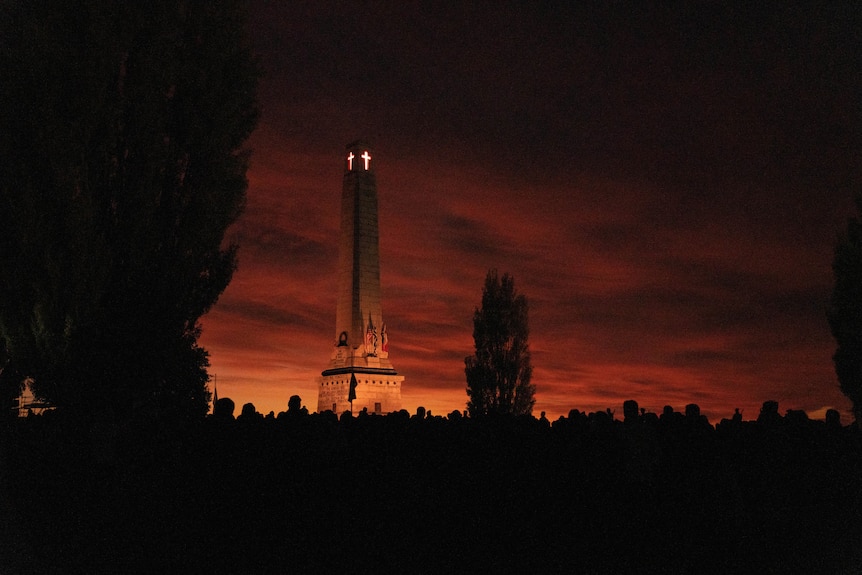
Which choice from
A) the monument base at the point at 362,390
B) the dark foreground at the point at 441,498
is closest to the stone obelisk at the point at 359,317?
the monument base at the point at 362,390

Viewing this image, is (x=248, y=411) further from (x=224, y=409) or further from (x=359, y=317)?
(x=359, y=317)

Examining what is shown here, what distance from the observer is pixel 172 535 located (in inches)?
353

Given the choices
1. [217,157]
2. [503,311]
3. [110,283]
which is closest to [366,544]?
[110,283]

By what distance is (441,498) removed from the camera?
10.3m

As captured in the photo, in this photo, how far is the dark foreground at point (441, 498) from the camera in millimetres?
8516

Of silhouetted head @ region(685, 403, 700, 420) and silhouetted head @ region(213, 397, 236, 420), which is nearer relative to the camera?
silhouetted head @ region(213, 397, 236, 420)

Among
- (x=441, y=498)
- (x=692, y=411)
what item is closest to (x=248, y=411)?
(x=441, y=498)

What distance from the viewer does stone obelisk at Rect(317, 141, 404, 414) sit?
3609 centimetres

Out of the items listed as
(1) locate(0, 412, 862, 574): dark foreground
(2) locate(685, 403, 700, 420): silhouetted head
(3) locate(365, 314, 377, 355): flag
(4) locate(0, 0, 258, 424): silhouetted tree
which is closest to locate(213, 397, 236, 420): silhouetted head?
(1) locate(0, 412, 862, 574): dark foreground

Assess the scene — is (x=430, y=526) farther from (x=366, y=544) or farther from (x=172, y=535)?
(x=172, y=535)

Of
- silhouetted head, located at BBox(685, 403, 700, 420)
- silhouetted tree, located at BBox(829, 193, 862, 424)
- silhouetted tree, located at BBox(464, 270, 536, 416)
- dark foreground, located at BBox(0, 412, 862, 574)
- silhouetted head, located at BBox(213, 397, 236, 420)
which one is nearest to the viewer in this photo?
dark foreground, located at BBox(0, 412, 862, 574)

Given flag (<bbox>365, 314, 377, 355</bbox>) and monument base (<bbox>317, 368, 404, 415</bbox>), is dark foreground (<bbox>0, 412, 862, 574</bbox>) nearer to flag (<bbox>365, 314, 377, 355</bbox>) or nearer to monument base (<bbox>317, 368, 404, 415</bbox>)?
monument base (<bbox>317, 368, 404, 415</bbox>)

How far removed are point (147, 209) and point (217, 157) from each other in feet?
5.97

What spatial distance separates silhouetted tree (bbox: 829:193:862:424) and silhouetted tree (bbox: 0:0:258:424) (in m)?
17.8
